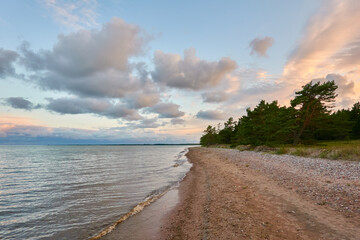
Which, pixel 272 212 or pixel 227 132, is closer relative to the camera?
pixel 272 212

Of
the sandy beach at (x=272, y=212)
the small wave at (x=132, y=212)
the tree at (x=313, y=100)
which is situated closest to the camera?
the sandy beach at (x=272, y=212)

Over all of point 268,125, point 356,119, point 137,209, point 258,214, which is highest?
point 356,119

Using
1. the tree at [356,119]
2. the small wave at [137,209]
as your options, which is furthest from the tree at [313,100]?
the small wave at [137,209]

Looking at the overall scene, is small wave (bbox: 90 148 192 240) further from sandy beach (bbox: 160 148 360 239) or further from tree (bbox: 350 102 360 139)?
tree (bbox: 350 102 360 139)

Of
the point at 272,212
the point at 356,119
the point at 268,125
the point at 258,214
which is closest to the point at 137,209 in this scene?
the point at 258,214

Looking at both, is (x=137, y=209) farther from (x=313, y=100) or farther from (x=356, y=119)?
(x=356, y=119)

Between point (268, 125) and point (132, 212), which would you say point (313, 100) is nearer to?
point (268, 125)

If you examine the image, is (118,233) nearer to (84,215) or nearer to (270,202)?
(84,215)

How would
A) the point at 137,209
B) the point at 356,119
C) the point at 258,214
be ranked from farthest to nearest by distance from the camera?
the point at 356,119 → the point at 137,209 → the point at 258,214

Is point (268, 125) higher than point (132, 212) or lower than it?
higher

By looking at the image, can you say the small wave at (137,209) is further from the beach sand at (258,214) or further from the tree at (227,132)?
the tree at (227,132)

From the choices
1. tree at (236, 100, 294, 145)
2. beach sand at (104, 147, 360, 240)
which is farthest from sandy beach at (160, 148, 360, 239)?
tree at (236, 100, 294, 145)

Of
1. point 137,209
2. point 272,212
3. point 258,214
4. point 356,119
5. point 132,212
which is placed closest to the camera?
point 258,214

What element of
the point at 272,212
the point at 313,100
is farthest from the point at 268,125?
the point at 272,212
